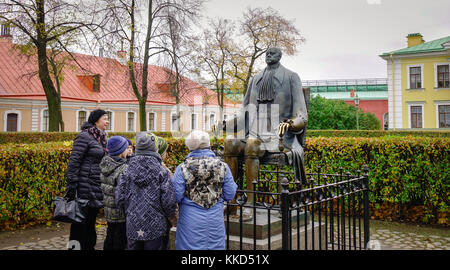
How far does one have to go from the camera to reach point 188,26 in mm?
18812

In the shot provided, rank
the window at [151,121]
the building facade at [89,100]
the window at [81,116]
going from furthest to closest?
the window at [151,121], the window at [81,116], the building facade at [89,100]

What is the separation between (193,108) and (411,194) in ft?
105

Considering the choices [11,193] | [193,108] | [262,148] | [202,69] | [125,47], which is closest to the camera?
[262,148]

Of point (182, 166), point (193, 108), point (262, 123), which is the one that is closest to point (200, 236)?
point (182, 166)

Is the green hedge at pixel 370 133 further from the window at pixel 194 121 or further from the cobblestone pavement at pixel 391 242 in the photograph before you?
the window at pixel 194 121

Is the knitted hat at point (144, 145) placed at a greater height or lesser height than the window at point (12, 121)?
lesser

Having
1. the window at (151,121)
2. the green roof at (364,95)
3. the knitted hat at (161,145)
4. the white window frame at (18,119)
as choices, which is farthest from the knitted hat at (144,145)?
the green roof at (364,95)

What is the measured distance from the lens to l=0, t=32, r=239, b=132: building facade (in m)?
27.8

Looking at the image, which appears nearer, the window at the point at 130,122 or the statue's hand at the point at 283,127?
the statue's hand at the point at 283,127

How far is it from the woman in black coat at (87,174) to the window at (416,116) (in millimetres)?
30077

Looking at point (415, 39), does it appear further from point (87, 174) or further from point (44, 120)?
point (87, 174)

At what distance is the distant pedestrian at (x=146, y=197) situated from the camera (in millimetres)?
3197

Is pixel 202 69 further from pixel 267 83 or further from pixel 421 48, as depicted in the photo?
pixel 267 83

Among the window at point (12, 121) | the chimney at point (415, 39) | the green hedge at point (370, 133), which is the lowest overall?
the green hedge at point (370, 133)
